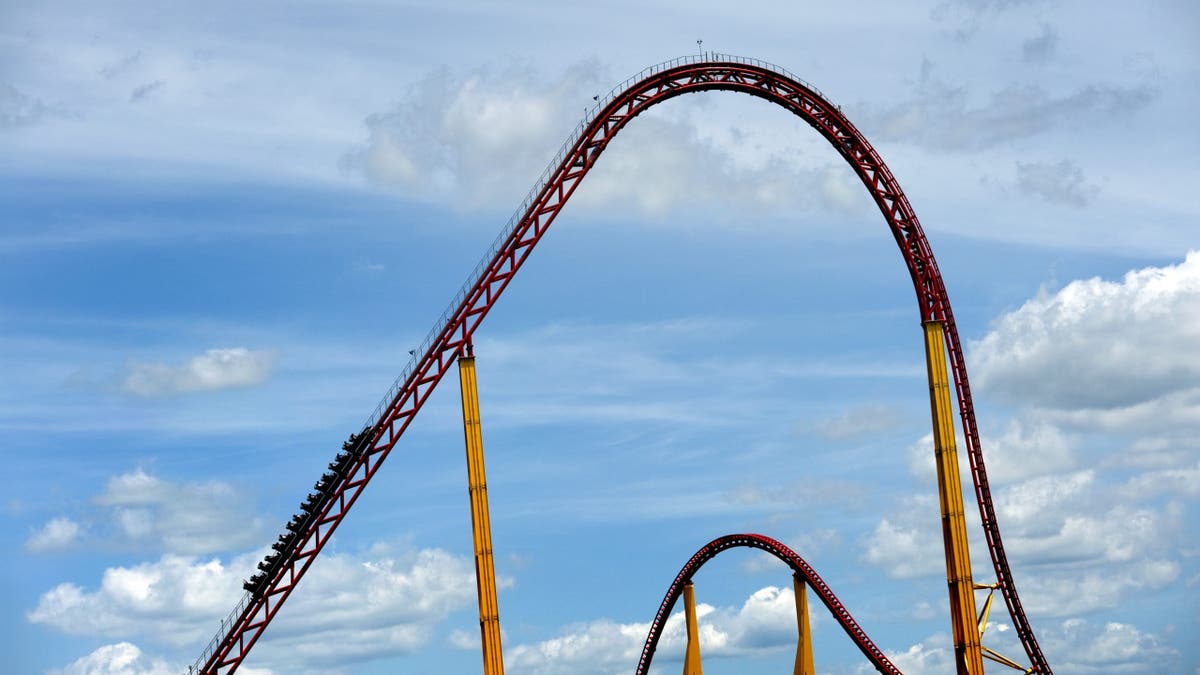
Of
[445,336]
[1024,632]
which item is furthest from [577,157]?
[1024,632]

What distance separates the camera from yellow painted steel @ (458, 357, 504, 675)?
4416cm

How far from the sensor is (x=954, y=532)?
158 ft

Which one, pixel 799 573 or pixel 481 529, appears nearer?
pixel 481 529

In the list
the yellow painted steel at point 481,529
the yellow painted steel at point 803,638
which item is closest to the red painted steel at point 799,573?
the yellow painted steel at point 803,638

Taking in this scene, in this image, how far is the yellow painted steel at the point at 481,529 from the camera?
44.2 metres

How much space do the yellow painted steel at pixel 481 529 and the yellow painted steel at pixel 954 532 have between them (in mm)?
12244

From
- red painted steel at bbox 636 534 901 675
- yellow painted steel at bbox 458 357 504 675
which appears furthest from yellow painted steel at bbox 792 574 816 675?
yellow painted steel at bbox 458 357 504 675

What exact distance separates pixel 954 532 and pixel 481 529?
1262 centimetres

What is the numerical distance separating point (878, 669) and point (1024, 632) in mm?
4973

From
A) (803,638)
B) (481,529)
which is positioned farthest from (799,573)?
(481,529)

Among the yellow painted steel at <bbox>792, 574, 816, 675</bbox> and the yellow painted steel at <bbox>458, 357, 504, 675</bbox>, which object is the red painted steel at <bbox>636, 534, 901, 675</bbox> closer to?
the yellow painted steel at <bbox>792, 574, 816, 675</bbox>

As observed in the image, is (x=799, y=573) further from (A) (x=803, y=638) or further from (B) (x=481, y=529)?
(B) (x=481, y=529)

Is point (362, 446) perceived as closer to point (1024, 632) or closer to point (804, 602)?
point (804, 602)

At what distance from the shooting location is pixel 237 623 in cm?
4672
